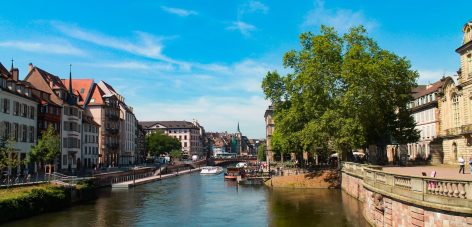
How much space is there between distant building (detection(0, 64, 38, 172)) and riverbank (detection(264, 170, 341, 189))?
1330 inches

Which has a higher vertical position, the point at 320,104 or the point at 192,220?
the point at 320,104

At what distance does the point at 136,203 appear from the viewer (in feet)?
166

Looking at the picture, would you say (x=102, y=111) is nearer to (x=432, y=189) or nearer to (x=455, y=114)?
(x=455, y=114)

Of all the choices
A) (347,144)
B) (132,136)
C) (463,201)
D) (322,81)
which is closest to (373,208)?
(463,201)

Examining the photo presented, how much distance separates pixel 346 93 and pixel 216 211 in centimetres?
1966

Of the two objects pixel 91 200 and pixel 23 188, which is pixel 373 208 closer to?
pixel 23 188

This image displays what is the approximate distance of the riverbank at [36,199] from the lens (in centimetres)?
3584

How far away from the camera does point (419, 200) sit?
20.4 metres

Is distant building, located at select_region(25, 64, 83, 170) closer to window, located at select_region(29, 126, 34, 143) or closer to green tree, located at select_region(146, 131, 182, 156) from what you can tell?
window, located at select_region(29, 126, 34, 143)

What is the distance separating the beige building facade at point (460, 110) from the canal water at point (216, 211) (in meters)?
14.8

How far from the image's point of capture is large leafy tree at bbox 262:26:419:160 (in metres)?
A: 51.2

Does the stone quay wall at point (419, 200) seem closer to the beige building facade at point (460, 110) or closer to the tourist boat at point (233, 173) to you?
the beige building facade at point (460, 110)

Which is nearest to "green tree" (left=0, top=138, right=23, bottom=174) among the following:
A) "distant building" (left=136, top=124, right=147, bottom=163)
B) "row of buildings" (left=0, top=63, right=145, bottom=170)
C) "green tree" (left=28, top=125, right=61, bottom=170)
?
"row of buildings" (left=0, top=63, right=145, bottom=170)

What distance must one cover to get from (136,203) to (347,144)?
24.7 m
